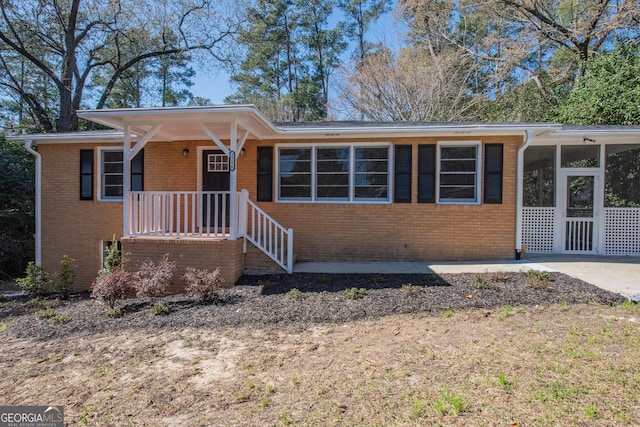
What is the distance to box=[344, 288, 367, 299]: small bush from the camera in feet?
18.3

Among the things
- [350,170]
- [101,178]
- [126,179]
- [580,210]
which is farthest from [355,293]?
[101,178]

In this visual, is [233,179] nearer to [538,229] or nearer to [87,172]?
[87,172]

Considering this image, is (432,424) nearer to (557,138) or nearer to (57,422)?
(57,422)

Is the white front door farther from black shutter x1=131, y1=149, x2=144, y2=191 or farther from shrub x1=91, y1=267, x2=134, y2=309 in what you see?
black shutter x1=131, y1=149, x2=144, y2=191

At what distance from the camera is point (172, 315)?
17.1 ft

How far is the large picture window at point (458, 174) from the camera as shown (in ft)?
27.0

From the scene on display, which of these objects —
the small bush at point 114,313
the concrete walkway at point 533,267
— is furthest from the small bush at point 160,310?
the concrete walkway at point 533,267

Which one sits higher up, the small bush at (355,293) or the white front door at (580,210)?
the white front door at (580,210)

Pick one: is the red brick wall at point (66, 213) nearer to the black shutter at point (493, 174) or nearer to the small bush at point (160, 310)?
the small bush at point (160, 310)

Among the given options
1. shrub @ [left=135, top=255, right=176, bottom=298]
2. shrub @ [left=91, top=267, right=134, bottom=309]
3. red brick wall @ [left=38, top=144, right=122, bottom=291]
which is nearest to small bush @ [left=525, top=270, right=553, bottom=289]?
shrub @ [left=135, top=255, right=176, bottom=298]

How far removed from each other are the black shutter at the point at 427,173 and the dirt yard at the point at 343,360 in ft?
9.43

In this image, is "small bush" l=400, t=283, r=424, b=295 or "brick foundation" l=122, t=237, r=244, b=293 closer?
"small bush" l=400, t=283, r=424, b=295

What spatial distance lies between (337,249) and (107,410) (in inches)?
240

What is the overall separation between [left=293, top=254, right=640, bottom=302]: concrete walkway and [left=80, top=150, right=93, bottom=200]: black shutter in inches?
238
